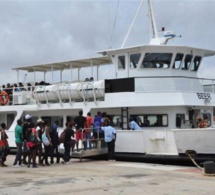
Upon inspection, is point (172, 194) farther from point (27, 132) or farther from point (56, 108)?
point (56, 108)

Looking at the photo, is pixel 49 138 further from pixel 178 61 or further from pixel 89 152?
pixel 178 61

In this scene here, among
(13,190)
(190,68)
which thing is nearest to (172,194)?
(13,190)

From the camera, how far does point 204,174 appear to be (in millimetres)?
12453

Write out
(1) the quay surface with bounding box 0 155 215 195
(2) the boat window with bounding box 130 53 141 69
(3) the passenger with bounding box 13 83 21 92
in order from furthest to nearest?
(3) the passenger with bounding box 13 83 21 92
(2) the boat window with bounding box 130 53 141 69
(1) the quay surface with bounding box 0 155 215 195

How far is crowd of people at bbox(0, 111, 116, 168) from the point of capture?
1456 centimetres

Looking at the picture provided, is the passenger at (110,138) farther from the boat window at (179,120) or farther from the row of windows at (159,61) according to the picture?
the row of windows at (159,61)

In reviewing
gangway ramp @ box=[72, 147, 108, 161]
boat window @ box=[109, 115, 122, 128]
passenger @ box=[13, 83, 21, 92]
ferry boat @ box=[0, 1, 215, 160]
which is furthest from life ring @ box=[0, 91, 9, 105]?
gangway ramp @ box=[72, 147, 108, 161]

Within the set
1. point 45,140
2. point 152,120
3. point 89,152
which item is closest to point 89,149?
point 89,152

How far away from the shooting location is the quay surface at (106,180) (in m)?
9.43

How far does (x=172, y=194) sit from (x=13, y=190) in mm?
3490

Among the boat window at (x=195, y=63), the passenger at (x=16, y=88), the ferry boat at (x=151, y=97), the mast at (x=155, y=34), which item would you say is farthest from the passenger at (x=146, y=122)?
the passenger at (x=16, y=88)

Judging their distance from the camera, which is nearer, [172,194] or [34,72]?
[172,194]

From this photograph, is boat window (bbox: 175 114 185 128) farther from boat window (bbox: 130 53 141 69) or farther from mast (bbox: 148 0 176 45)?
mast (bbox: 148 0 176 45)

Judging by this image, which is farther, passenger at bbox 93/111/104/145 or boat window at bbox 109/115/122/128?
boat window at bbox 109/115/122/128
